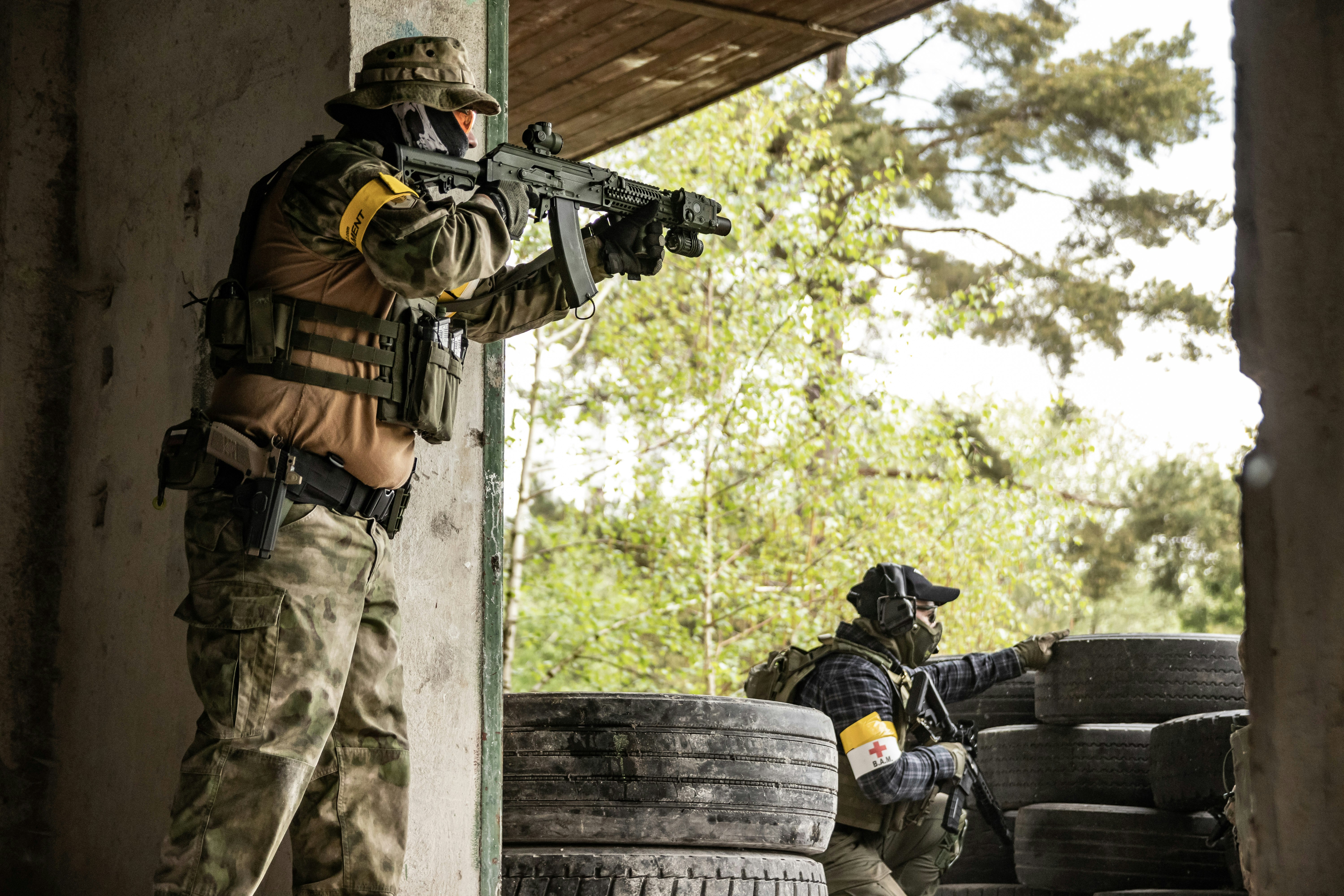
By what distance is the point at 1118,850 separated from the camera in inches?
214

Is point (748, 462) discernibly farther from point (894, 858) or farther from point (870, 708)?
point (870, 708)

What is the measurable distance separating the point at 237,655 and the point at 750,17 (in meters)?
4.06

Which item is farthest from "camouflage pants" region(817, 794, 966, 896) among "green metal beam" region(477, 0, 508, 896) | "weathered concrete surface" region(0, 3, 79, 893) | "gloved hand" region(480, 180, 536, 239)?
"gloved hand" region(480, 180, 536, 239)

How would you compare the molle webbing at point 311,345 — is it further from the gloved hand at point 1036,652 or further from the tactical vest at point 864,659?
the gloved hand at point 1036,652

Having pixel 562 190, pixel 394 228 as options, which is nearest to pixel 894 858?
pixel 562 190

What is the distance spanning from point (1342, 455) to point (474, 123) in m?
2.55

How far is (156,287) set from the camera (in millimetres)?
3924

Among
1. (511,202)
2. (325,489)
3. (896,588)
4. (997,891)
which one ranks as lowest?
(997,891)

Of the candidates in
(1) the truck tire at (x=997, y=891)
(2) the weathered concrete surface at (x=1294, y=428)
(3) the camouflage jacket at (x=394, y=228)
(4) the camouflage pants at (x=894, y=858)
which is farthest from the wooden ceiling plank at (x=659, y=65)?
(2) the weathered concrete surface at (x=1294, y=428)

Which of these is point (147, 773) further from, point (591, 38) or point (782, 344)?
point (782, 344)

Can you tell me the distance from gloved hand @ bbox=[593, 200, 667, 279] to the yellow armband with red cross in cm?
236

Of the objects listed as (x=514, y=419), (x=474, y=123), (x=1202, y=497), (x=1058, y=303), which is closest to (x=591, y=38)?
(x=474, y=123)

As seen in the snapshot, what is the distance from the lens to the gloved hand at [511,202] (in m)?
3.05

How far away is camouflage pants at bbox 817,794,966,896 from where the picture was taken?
5.14 metres
